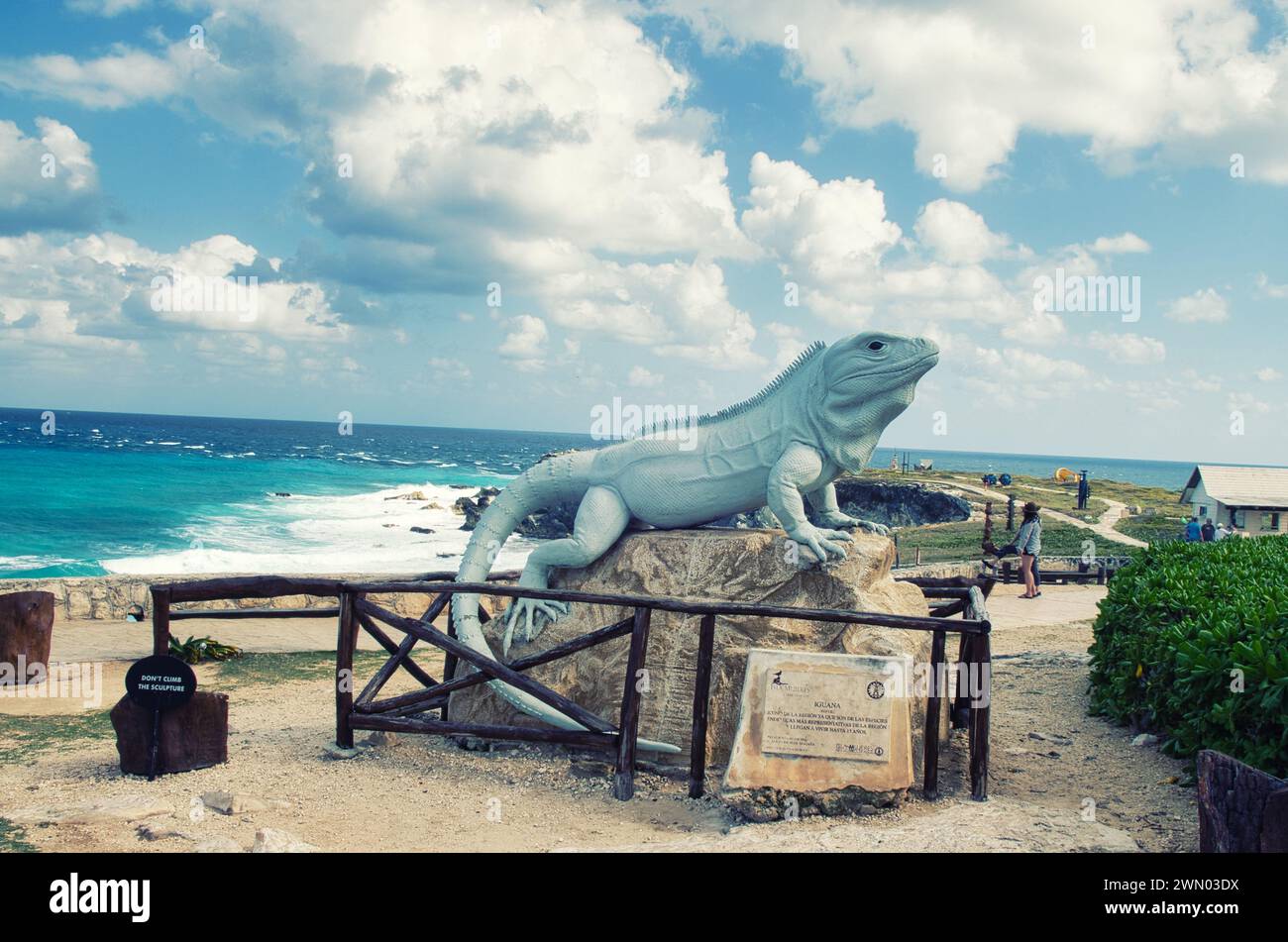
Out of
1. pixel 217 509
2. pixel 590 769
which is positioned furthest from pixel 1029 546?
pixel 217 509

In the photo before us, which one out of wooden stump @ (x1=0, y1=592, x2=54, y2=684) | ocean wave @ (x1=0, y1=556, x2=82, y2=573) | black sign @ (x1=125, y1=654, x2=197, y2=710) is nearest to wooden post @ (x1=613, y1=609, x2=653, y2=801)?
black sign @ (x1=125, y1=654, x2=197, y2=710)

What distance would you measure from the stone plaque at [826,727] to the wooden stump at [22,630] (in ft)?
24.9

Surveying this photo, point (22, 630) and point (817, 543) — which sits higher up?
point (817, 543)

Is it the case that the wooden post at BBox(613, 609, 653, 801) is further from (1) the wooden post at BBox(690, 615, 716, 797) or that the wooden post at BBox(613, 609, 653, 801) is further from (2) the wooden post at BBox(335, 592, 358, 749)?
Answer: (2) the wooden post at BBox(335, 592, 358, 749)

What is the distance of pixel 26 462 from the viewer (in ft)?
205

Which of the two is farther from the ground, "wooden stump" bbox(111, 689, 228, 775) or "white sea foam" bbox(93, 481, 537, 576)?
"wooden stump" bbox(111, 689, 228, 775)

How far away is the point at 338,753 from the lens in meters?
6.60

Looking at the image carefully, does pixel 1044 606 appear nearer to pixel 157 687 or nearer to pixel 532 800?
pixel 532 800

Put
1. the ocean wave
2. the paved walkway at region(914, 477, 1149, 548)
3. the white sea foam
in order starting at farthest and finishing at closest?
the white sea foam < the ocean wave < the paved walkway at region(914, 477, 1149, 548)

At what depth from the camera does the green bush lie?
4.84 metres

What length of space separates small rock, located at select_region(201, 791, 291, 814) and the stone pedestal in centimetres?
178

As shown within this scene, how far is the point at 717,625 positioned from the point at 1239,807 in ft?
11.0

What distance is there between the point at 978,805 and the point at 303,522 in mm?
40519

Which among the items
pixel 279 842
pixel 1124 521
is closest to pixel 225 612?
pixel 279 842
